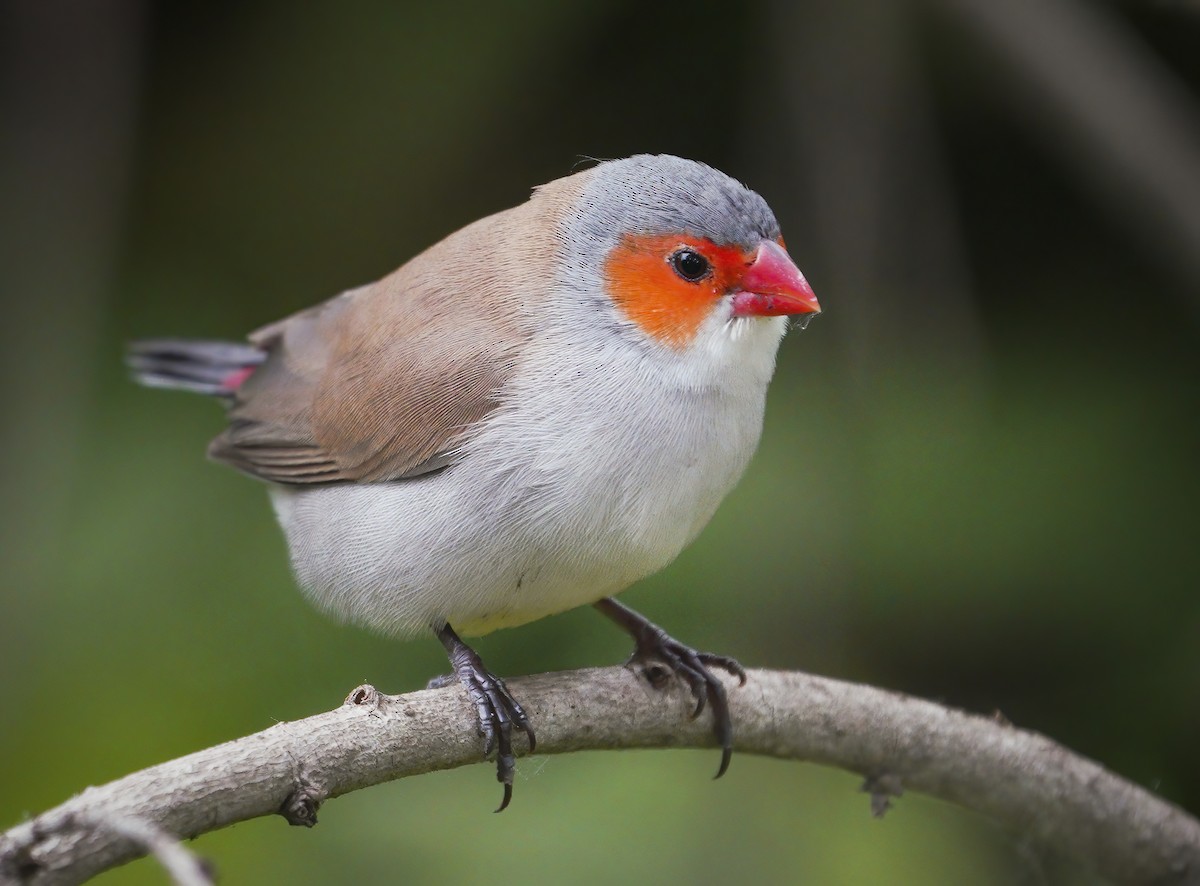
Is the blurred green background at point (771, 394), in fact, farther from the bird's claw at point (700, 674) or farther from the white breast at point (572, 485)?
the white breast at point (572, 485)

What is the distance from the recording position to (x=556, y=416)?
2.85 meters

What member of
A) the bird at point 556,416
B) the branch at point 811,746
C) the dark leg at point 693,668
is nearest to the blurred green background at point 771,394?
the branch at point 811,746

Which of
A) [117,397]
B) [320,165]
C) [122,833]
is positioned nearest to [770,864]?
[122,833]

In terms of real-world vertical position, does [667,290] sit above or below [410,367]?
above

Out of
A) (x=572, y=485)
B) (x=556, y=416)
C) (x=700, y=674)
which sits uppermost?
(x=556, y=416)

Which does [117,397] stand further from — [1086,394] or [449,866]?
[1086,394]

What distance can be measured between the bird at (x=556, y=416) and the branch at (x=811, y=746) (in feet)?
0.26

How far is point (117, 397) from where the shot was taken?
15.3 feet

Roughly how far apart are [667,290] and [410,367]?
65 centimetres

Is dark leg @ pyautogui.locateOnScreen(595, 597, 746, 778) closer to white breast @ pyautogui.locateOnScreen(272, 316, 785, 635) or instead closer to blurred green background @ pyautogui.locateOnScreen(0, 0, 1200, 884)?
white breast @ pyautogui.locateOnScreen(272, 316, 785, 635)

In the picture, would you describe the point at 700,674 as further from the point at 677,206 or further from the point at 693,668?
the point at 677,206

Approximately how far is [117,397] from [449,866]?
2.16 meters

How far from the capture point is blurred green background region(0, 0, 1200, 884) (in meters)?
3.71

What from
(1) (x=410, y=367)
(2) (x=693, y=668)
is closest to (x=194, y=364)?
(1) (x=410, y=367)
